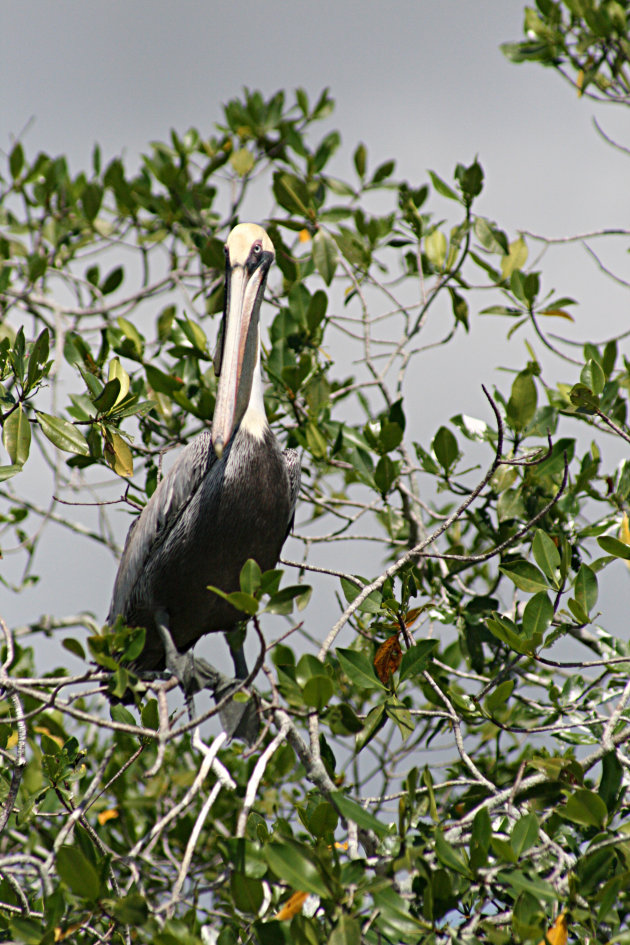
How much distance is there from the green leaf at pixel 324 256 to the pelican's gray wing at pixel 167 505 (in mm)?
990

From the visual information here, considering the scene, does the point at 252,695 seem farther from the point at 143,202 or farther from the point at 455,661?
the point at 143,202

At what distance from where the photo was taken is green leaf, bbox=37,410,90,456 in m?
2.82

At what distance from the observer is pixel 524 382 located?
11.5 ft

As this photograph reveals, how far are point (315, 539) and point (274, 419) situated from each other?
65cm

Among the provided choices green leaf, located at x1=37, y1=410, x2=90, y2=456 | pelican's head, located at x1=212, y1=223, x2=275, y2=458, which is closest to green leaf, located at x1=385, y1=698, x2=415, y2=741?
pelican's head, located at x1=212, y1=223, x2=275, y2=458

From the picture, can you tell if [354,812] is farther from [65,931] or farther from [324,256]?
[324,256]

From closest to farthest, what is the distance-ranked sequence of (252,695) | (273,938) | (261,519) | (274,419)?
(273,938)
(252,695)
(261,519)
(274,419)

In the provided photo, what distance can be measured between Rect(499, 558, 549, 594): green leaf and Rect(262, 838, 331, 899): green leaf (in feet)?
3.86

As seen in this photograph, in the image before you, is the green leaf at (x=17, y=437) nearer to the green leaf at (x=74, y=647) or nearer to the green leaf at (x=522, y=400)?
the green leaf at (x=74, y=647)

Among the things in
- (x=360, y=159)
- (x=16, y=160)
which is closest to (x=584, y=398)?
(x=360, y=159)

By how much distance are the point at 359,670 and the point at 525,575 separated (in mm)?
676

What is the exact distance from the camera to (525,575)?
2.78 metres

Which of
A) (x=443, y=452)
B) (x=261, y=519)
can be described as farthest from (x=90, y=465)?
(x=443, y=452)

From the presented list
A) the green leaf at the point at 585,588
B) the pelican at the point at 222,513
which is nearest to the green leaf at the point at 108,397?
the pelican at the point at 222,513
